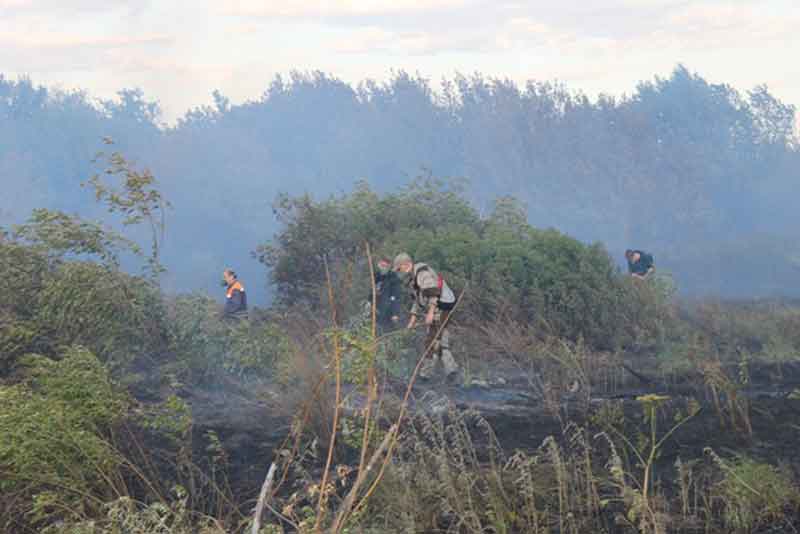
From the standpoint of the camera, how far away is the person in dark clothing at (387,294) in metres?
16.6

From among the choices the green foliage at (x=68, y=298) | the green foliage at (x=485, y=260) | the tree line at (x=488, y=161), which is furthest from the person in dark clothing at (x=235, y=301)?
the tree line at (x=488, y=161)

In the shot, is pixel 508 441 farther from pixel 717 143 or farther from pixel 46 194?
pixel 717 143

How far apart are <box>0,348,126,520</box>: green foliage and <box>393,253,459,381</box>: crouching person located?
4.92m

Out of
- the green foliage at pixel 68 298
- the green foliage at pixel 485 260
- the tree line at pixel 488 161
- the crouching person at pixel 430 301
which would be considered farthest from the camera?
the tree line at pixel 488 161

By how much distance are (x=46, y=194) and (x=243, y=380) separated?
2052 inches

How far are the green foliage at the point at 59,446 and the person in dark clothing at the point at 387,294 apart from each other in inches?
329

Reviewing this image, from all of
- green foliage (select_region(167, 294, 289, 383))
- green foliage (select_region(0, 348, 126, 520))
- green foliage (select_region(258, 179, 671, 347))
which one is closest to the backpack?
green foliage (select_region(167, 294, 289, 383))

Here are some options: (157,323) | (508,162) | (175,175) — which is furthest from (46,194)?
(157,323)

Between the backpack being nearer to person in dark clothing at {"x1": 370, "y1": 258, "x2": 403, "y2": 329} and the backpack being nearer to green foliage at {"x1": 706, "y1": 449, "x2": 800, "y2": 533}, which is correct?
person in dark clothing at {"x1": 370, "y1": 258, "x2": 403, "y2": 329}

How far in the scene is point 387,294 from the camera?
1695 centimetres

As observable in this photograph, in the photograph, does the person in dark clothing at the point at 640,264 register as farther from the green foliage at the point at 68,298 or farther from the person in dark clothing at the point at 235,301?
the green foliage at the point at 68,298

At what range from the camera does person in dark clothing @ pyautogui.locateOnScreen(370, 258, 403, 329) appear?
16.6 metres

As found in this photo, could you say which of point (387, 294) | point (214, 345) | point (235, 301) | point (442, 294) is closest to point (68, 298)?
point (214, 345)

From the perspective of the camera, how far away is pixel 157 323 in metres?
14.3
